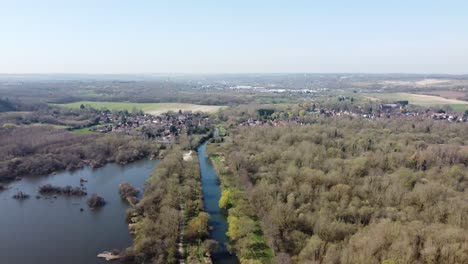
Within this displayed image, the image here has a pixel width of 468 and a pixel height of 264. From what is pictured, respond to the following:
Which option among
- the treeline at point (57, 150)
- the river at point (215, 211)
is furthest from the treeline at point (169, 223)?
the treeline at point (57, 150)

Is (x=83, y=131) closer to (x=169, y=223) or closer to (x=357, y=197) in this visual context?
(x=169, y=223)

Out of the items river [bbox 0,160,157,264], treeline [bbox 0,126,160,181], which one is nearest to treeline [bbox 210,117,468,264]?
river [bbox 0,160,157,264]

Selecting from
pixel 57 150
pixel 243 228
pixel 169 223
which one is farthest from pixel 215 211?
pixel 57 150

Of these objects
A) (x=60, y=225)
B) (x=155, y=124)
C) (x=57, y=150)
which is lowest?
(x=60, y=225)

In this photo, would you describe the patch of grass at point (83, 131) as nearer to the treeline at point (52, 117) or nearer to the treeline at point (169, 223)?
the treeline at point (52, 117)

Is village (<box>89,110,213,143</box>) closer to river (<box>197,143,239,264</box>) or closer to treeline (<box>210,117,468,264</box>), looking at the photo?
river (<box>197,143,239,264</box>)

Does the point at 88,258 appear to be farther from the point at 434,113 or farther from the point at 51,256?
the point at 434,113
